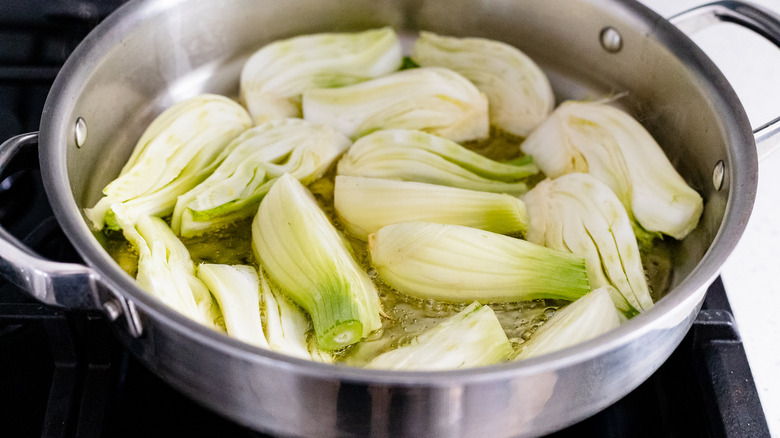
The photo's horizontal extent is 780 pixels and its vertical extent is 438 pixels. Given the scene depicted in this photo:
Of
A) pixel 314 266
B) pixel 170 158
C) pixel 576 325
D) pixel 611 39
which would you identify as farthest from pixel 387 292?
pixel 611 39

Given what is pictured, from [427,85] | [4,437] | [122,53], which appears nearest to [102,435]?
[4,437]

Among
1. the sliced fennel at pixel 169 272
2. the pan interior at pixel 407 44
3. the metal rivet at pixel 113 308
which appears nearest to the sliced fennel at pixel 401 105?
the pan interior at pixel 407 44

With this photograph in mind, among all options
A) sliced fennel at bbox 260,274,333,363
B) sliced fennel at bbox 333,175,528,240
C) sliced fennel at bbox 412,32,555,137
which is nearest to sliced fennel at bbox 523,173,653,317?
sliced fennel at bbox 333,175,528,240

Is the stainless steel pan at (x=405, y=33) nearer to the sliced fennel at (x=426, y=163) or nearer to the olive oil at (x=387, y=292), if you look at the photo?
the olive oil at (x=387, y=292)

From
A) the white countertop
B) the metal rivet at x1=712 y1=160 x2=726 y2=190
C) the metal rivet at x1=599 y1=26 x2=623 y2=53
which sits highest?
the metal rivet at x1=599 y1=26 x2=623 y2=53

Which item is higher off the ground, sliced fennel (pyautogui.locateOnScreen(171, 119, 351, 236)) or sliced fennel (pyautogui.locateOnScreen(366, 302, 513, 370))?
sliced fennel (pyautogui.locateOnScreen(171, 119, 351, 236))

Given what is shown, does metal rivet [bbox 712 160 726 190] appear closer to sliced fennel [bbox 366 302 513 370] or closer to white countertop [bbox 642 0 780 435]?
white countertop [bbox 642 0 780 435]

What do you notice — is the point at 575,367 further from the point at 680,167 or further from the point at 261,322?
the point at 680,167

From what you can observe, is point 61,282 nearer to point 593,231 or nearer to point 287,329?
point 287,329
